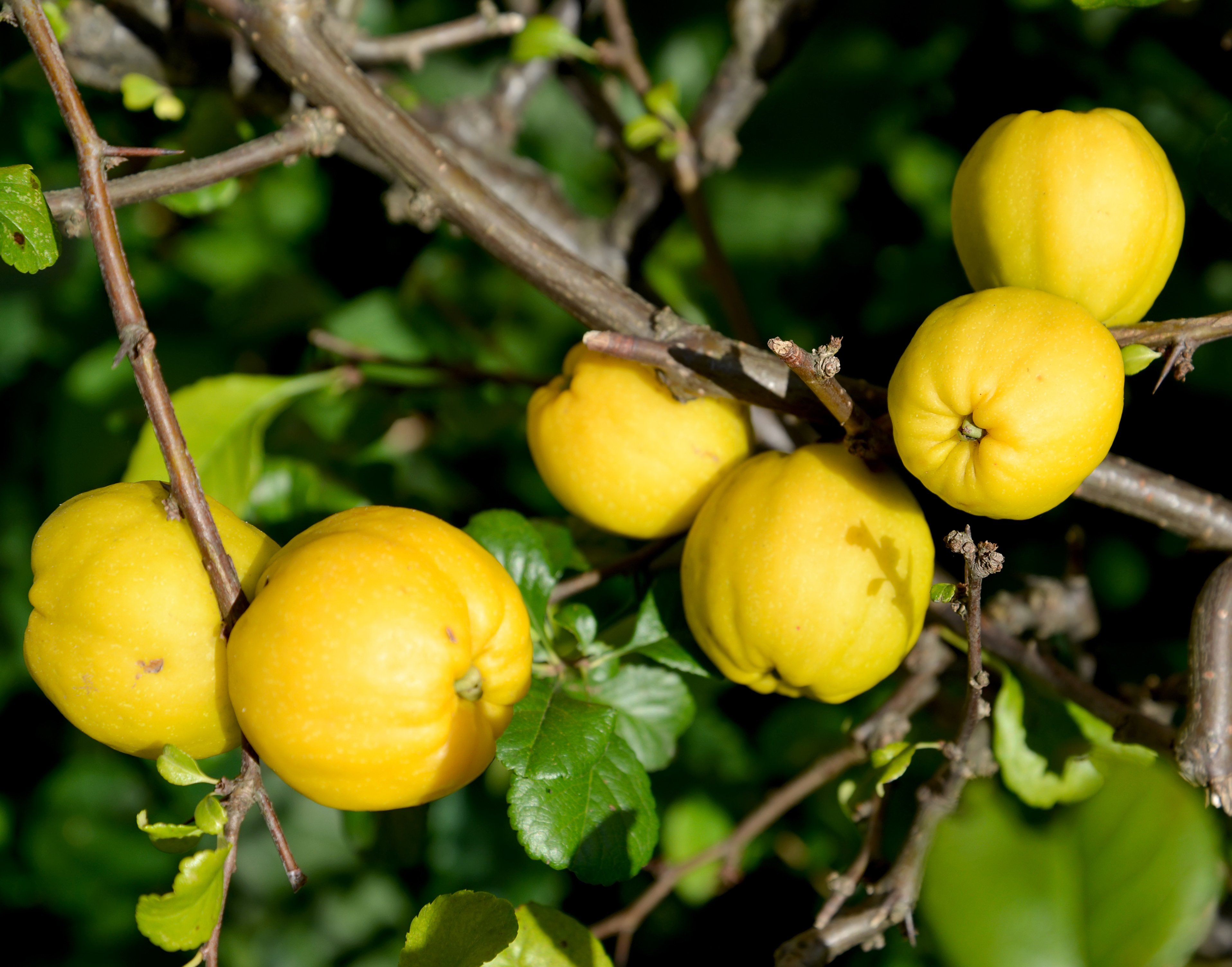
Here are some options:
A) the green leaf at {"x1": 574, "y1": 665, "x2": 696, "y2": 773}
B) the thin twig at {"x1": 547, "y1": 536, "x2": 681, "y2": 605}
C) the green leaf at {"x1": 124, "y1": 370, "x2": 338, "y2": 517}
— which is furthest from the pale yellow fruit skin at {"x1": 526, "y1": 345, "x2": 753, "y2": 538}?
the green leaf at {"x1": 124, "y1": 370, "x2": 338, "y2": 517}

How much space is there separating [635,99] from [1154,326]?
43.5 inches

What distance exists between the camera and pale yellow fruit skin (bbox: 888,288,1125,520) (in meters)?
0.66

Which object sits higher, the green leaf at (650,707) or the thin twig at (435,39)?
the thin twig at (435,39)

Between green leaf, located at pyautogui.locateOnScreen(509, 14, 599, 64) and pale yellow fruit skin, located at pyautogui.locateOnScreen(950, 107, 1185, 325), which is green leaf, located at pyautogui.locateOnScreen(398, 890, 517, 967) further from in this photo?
green leaf, located at pyautogui.locateOnScreen(509, 14, 599, 64)

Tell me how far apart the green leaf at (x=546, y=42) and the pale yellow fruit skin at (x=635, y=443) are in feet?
1.58

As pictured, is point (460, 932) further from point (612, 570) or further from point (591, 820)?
point (612, 570)

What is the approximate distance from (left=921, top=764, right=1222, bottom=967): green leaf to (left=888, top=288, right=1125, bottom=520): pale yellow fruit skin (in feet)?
0.90

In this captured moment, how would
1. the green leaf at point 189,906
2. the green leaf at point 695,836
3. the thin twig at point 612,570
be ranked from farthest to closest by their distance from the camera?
the green leaf at point 695,836, the thin twig at point 612,570, the green leaf at point 189,906

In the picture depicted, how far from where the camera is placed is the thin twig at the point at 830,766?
99cm

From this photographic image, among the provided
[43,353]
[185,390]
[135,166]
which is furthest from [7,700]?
[135,166]

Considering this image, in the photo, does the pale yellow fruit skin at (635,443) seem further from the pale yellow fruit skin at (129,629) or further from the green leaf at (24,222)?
the green leaf at (24,222)

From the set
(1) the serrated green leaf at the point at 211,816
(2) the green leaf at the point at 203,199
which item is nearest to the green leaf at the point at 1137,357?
(1) the serrated green leaf at the point at 211,816

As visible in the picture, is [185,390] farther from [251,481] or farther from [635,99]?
[635,99]

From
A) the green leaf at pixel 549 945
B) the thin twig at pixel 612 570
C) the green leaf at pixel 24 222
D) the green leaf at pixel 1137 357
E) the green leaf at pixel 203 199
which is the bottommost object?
the green leaf at pixel 549 945
